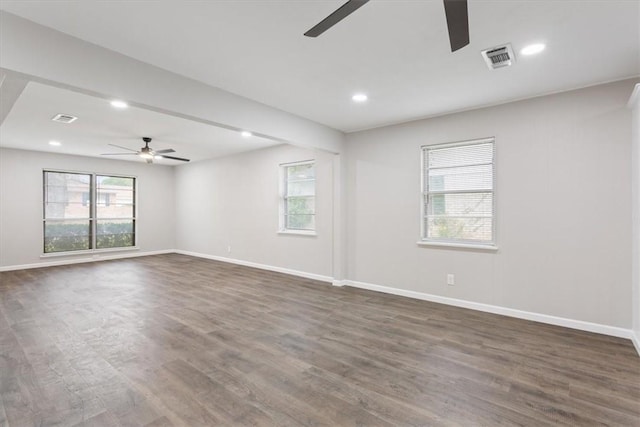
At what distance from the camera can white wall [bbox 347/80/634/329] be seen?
3207mm

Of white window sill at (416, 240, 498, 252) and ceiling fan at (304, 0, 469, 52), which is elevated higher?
ceiling fan at (304, 0, 469, 52)

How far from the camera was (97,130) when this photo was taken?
5.19 metres

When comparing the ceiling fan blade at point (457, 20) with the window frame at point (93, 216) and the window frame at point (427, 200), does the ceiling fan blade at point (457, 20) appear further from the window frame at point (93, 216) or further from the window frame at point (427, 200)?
the window frame at point (93, 216)

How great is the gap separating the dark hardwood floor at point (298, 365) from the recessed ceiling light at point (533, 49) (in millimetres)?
2656

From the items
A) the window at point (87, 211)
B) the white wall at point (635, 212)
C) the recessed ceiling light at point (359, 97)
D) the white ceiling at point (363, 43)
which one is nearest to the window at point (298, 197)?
the recessed ceiling light at point (359, 97)

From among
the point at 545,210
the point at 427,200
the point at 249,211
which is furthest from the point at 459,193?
the point at 249,211

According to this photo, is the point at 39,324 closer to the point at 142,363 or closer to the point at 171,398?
the point at 142,363

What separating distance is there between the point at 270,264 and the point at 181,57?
4607 mm

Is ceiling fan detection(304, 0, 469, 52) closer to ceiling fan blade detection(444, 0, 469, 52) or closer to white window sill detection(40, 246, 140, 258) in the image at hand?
ceiling fan blade detection(444, 0, 469, 52)

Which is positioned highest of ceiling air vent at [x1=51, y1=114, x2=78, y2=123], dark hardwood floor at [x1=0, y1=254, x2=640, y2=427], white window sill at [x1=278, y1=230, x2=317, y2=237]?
ceiling air vent at [x1=51, y1=114, x2=78, y2=123]

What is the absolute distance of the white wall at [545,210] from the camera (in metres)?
3.21

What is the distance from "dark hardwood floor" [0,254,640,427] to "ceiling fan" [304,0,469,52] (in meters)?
2.26

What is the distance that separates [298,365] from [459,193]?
306cm

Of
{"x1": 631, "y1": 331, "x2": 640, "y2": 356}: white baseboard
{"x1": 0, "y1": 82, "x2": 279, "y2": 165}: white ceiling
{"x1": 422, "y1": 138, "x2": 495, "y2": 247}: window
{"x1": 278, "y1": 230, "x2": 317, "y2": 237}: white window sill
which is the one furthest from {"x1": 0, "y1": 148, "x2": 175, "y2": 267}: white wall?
{"x1": 631, "y1": 331, "x2": 640, "y2": 356}: white baseboard
